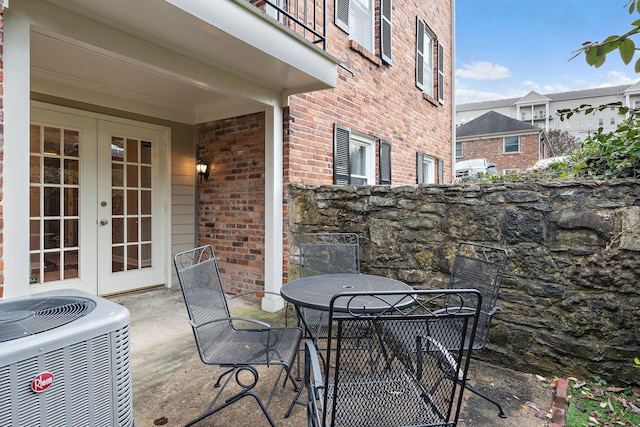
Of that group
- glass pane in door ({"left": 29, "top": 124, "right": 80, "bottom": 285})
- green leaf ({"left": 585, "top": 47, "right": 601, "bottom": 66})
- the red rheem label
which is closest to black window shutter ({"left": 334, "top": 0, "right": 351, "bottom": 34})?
glass pane in door ({"left": 29, "top": 124, "right": 80, "bottom": 285})

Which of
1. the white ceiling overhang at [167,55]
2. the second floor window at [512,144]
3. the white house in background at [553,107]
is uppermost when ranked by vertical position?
the white house in background at [553,107]

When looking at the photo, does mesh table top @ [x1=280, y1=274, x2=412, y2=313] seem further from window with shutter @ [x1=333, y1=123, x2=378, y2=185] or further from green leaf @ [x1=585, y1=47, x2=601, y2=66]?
window with shutter @ [x1=333, y1=123, x2=378, y2=185]

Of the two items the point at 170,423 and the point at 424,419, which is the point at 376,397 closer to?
the point at 424,419

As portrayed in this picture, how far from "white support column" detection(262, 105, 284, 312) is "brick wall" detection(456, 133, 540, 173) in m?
20.1

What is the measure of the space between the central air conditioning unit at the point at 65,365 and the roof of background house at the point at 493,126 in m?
23.7

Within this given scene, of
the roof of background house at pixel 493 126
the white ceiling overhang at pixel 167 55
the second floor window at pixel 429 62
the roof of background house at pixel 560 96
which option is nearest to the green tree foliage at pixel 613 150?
the white ceiling overhang at pixel 167 55

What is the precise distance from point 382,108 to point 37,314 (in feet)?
18.1

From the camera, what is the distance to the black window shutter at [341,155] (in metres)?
4.90

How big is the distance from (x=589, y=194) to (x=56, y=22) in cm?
380

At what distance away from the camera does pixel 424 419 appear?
148 centimetres

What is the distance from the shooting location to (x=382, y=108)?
19.7 feet

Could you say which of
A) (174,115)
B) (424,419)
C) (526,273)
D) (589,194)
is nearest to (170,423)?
(424,419)

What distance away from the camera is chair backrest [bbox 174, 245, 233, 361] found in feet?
6.65

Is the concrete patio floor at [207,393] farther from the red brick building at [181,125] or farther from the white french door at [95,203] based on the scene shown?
the white french door at [95,203]
